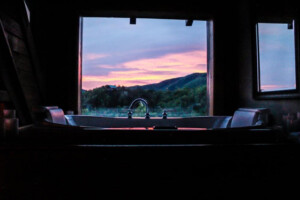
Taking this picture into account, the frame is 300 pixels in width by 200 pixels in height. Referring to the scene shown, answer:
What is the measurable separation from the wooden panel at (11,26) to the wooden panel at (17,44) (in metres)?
0.04

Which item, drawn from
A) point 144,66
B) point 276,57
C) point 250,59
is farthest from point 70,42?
point 276,57

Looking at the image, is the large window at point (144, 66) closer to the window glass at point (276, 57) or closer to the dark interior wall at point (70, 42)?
the dark interior wall at point (70, 42)

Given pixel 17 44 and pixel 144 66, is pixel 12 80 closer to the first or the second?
pixel 17 44

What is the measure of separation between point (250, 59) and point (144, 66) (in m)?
1.29

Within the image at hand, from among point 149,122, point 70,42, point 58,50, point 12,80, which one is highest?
point 70,42

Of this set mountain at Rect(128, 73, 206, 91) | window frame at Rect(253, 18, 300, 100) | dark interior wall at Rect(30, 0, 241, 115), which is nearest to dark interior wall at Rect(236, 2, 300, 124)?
window frame at Rect(253, 18, 300, 100)

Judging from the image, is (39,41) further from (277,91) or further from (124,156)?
(277,91)

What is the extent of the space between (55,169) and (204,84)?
7.76 ft

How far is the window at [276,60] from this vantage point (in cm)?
187

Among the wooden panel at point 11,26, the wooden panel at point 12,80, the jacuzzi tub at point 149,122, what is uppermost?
the wooden panel at point 11,26

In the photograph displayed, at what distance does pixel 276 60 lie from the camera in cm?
214

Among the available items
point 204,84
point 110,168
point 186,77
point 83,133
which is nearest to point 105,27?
point 186,77

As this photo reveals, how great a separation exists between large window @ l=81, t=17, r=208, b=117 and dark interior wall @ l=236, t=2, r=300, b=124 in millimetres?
498

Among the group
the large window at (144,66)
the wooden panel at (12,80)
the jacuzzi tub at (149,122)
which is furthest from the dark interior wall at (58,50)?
the wooden panel at (12,80)
